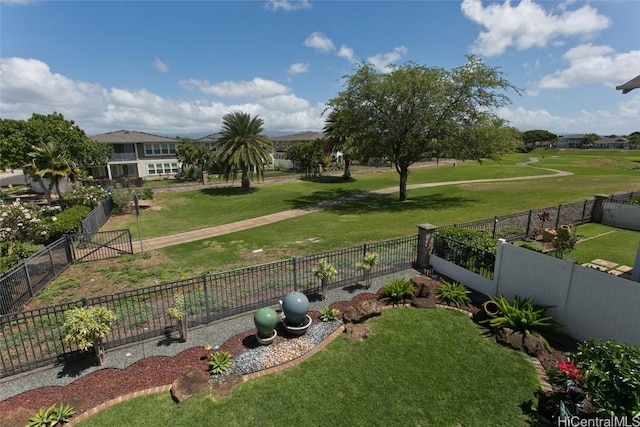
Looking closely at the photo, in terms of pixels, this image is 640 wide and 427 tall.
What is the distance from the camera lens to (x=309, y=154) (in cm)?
5378

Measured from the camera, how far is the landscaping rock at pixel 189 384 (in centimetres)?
693

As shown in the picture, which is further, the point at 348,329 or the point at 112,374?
the point at 348,329

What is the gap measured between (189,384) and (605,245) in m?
18.5

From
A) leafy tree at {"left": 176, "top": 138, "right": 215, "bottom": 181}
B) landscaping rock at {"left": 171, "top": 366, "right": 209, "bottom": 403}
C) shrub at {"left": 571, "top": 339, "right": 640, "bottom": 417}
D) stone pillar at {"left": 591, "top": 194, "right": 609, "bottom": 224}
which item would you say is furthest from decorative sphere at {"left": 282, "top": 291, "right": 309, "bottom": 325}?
leafy tree at {"left": 176, "top": 138, "right": 215, "bottom": 181}

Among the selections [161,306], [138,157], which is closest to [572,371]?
[161,306]

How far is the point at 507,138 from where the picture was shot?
2791 centimetres

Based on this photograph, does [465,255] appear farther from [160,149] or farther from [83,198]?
[160,149]

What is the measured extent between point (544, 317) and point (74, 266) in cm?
1986

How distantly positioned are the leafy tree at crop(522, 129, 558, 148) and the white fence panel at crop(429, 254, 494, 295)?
14434 centimetres

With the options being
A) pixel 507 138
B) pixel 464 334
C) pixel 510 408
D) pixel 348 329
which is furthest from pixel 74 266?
pixel 507 138

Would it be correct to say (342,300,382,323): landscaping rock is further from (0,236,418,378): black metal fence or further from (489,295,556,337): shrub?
(489,295,556,337): shrub

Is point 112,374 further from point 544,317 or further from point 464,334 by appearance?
point 544,317

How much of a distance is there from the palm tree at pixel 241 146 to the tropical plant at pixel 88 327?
105 feet

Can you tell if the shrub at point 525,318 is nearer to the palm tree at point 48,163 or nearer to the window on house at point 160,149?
the palm tree at point 48,163
